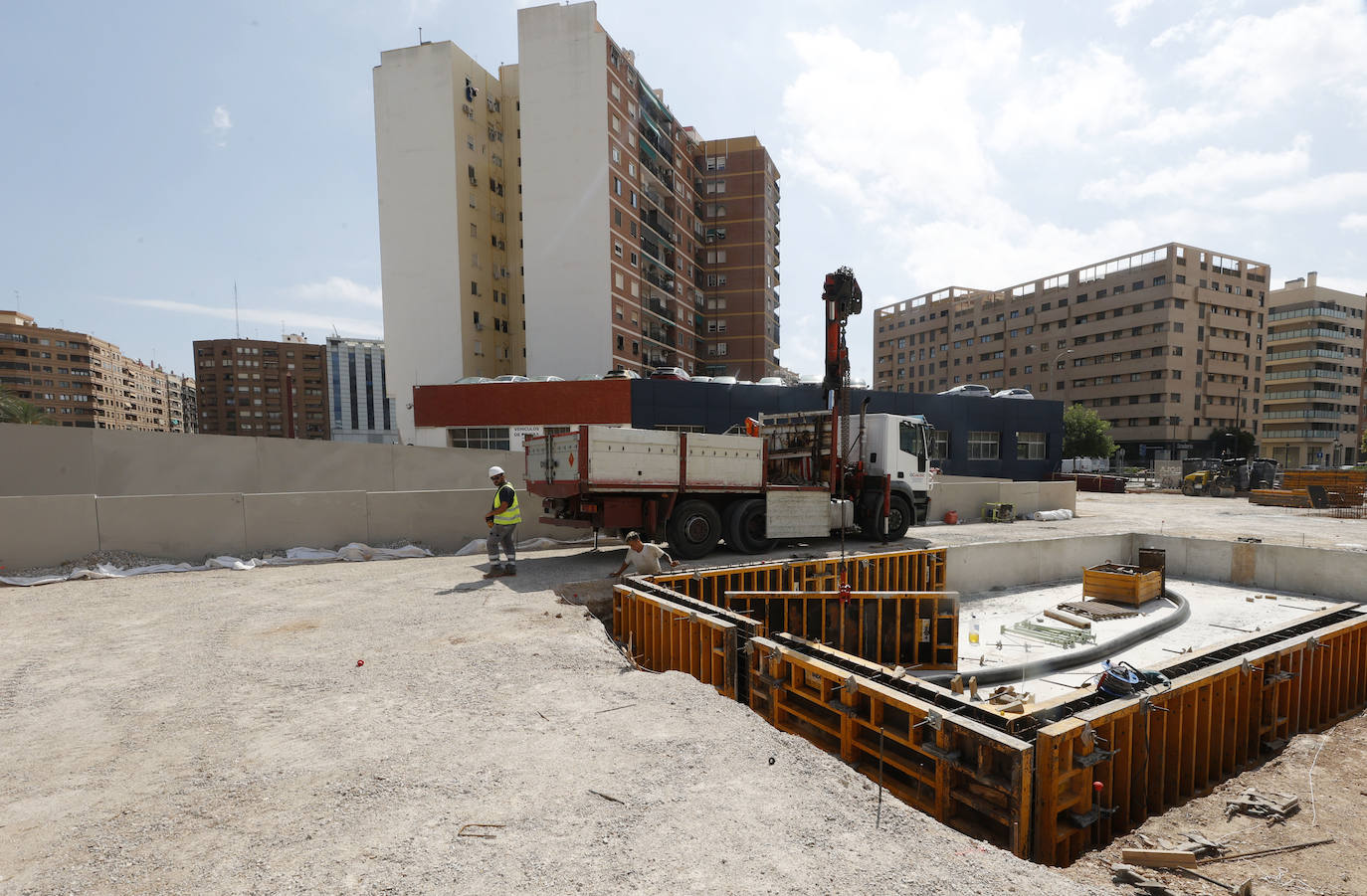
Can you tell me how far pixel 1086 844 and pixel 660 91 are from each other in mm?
63434

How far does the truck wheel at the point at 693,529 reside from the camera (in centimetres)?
1099

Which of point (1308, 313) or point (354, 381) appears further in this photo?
point (354, 381)

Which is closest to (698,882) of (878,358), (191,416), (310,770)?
(310,770)

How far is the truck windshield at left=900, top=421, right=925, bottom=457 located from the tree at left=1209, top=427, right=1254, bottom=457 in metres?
70.8

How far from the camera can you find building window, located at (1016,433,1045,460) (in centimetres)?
3869

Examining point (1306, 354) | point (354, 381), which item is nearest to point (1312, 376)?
point (1306, 354)

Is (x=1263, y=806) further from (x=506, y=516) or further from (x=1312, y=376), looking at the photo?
(x=1312, y=376)

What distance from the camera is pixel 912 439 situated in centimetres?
1380

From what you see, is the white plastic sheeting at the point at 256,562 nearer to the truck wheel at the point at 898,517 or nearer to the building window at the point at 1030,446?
the truck wheel at the point at 898,517

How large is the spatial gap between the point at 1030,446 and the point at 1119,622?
31385 mm

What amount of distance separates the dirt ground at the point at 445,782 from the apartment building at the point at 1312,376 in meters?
92.4

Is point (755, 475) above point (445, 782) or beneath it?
above

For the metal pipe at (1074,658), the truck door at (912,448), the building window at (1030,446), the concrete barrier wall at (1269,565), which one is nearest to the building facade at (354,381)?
the building window at (1030,446)

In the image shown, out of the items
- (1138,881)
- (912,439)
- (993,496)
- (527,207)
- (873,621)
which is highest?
(527,207)
